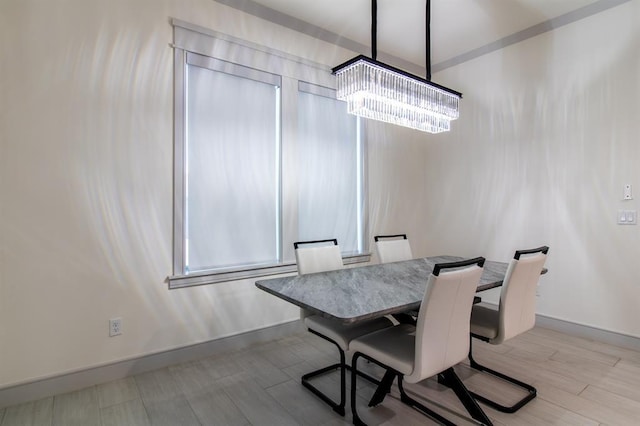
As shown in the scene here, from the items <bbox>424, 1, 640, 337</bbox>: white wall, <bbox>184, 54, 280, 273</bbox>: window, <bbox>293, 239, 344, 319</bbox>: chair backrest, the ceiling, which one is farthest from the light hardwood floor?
the ceiling

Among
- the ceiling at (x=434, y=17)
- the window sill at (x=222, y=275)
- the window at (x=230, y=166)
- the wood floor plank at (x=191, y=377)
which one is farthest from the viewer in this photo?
the ceiling at (x=434, y=17)

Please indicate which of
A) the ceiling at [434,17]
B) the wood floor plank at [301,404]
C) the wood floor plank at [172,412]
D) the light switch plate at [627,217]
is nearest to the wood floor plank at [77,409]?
the wood floor plank at [172,412]

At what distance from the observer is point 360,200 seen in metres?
3.77

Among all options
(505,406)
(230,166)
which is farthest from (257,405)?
(230,166)

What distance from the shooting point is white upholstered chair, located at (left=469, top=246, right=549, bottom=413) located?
1.90m

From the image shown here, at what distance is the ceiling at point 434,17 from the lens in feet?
9.52

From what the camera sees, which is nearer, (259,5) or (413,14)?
(259,5)

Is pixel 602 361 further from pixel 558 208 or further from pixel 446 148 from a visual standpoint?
pixel 446 148

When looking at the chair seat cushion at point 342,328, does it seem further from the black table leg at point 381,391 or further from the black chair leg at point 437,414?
the black table leg at point 381,391

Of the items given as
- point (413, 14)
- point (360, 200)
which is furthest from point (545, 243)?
point (413, 14)

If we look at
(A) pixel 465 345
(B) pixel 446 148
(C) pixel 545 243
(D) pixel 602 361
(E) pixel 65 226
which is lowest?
(D) pixel 602 361

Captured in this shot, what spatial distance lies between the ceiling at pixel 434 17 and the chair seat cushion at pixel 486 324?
2.57 metres

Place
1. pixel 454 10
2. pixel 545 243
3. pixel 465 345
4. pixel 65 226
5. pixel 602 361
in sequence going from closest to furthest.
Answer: pixel 465 345
pixel 65 226
pixel 602 361
pixel 454 10
pixel 545 243

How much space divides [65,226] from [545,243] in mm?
4001
